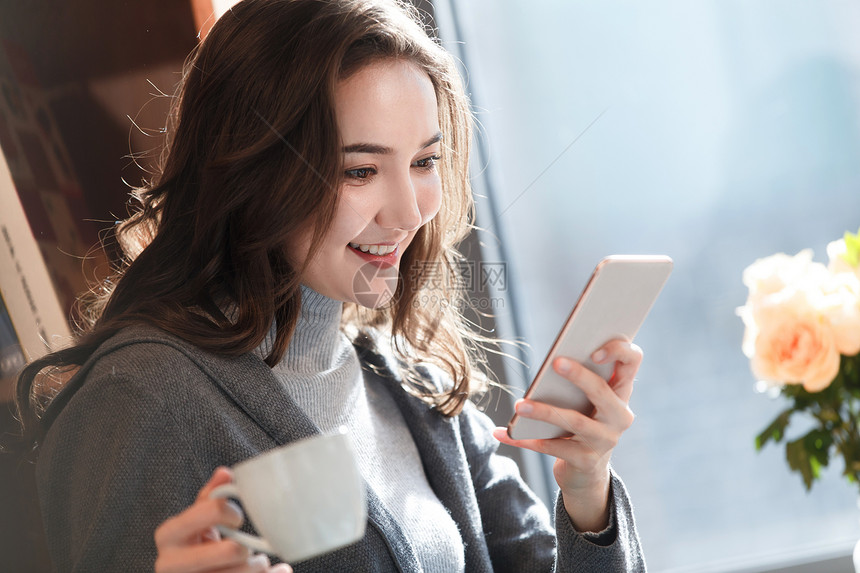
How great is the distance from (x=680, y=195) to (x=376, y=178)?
797 mm

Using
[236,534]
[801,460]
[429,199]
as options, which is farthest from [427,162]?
[801,460]

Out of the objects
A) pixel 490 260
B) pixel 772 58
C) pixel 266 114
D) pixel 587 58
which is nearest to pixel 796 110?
pixel 772 58

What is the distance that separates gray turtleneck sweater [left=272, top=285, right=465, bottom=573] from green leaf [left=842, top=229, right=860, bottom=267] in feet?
2.01

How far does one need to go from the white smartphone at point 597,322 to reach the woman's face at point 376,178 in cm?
22

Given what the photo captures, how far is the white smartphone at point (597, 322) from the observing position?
0.71 metres

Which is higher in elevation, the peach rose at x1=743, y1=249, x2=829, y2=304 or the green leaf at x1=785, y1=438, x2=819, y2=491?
the peach rose at x1=743, y1=249, x2=829, y2=304

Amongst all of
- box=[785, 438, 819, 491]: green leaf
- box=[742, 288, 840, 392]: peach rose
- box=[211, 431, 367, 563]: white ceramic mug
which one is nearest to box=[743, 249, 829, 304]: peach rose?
box=[742, 288, 840, 392]: peach rose

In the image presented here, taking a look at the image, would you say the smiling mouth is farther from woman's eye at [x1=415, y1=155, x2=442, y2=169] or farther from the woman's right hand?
the woman's right hand

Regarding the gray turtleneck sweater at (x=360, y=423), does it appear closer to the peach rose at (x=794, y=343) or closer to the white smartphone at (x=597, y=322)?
the white smartphone at (x=597, y=322)

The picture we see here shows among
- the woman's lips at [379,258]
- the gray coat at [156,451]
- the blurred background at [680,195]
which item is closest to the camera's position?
the gray coat at [156,451]

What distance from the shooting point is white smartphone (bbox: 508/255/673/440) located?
28.0 inches

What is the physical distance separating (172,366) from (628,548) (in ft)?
1.86

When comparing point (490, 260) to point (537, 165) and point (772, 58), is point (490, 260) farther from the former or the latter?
point (772, 58)

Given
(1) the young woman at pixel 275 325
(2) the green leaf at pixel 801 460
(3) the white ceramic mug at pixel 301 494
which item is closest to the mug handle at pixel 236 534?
(3) the white ceramic mug at pixel 301 494
